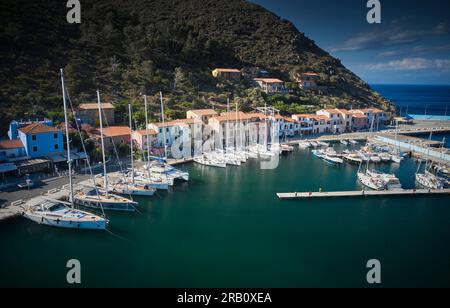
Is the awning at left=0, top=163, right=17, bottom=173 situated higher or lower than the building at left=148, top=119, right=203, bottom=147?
lower

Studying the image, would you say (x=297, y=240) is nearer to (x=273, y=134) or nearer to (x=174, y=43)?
(x=273, y=134)

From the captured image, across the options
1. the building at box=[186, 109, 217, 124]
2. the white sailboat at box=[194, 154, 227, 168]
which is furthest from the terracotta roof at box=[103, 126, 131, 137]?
the building at box=[186, 109, 217, 124]

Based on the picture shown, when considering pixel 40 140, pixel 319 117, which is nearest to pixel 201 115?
pixel 40 140

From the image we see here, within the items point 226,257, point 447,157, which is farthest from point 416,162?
point 226,257

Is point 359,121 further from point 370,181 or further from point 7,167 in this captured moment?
point 7,167

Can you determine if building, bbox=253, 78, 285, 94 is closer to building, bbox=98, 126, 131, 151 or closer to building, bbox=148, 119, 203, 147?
building, bbox=148, 119, 203, 147

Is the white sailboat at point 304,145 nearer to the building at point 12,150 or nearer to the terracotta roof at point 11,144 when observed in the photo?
the building at point 12,150
